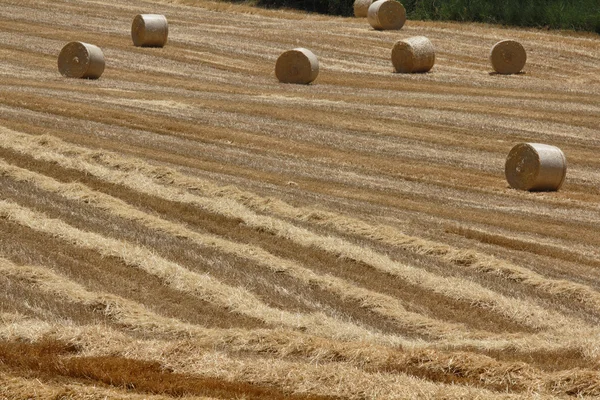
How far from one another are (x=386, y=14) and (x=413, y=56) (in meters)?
10.1

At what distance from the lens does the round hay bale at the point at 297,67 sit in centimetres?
3609

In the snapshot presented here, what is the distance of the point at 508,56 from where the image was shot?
39.8 metres

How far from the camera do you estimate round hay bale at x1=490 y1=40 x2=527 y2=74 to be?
3969 centimetres

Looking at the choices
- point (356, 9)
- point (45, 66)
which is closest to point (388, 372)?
point (45, 66)

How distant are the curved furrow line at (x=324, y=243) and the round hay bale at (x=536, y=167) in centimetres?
699

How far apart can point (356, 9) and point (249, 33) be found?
341 inches

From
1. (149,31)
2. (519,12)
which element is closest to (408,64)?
(149,31)

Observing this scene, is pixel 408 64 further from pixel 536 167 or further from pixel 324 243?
pixel 324 243

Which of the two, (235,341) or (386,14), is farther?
(386,14)

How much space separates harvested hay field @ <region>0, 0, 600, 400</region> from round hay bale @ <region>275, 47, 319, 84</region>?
2.35 ft

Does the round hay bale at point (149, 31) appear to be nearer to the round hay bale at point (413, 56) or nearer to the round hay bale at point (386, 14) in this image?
the round hay bale at point (413, 56)

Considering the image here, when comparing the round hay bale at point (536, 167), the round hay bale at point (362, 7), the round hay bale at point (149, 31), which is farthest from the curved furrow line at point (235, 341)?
the round hay bale at point (362, 7)

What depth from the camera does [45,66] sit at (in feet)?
122

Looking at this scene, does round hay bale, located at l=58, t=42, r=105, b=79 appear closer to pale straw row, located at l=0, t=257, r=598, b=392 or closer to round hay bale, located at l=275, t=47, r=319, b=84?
round hay bale, located at l=275, t=47, r=319, b=84
